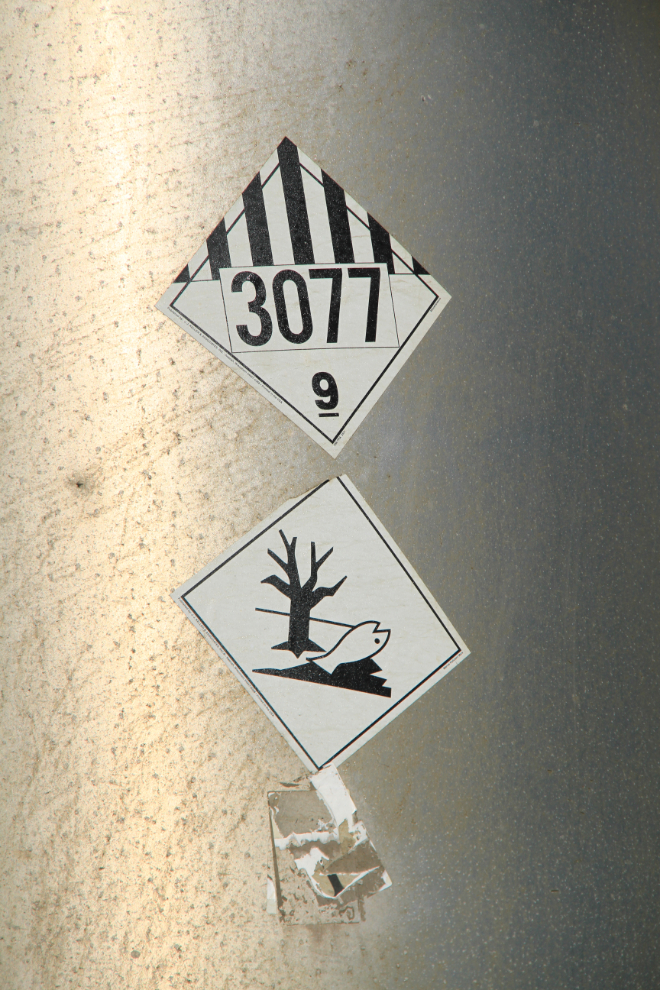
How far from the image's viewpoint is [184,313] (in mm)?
517

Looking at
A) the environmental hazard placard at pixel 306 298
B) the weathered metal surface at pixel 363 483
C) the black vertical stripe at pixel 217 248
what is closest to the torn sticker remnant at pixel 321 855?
the weathered metal surface at pixel 363 483

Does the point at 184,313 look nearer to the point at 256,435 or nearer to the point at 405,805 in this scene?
the point at 256,435

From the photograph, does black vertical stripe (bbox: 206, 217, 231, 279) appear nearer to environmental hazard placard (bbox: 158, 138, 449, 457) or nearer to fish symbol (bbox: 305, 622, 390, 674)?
environmental hazard placard (bbox: 158, 138, 449, 457)

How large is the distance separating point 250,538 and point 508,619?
25cm

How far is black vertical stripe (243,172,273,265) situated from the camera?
1.72ft

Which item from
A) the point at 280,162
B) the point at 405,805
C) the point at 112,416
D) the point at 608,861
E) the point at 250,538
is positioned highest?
the point at 280,162

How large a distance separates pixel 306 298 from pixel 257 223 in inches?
3.1

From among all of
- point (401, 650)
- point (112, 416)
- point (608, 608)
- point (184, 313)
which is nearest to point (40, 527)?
point (112, 416)

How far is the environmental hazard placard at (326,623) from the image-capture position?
52cm

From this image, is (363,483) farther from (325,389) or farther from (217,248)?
(217,248)

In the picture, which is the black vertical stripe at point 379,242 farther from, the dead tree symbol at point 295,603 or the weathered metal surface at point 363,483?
the dead tree symbol at point 295,603

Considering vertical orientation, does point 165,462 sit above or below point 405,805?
above

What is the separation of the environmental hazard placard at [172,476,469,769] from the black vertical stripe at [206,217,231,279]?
0.21 metres

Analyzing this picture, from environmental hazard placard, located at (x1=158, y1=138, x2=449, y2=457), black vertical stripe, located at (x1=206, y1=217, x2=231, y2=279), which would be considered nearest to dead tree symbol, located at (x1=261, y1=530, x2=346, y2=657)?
environmental hazard placard, located at (x1=158, y1=138, x2=449, y2=457)
